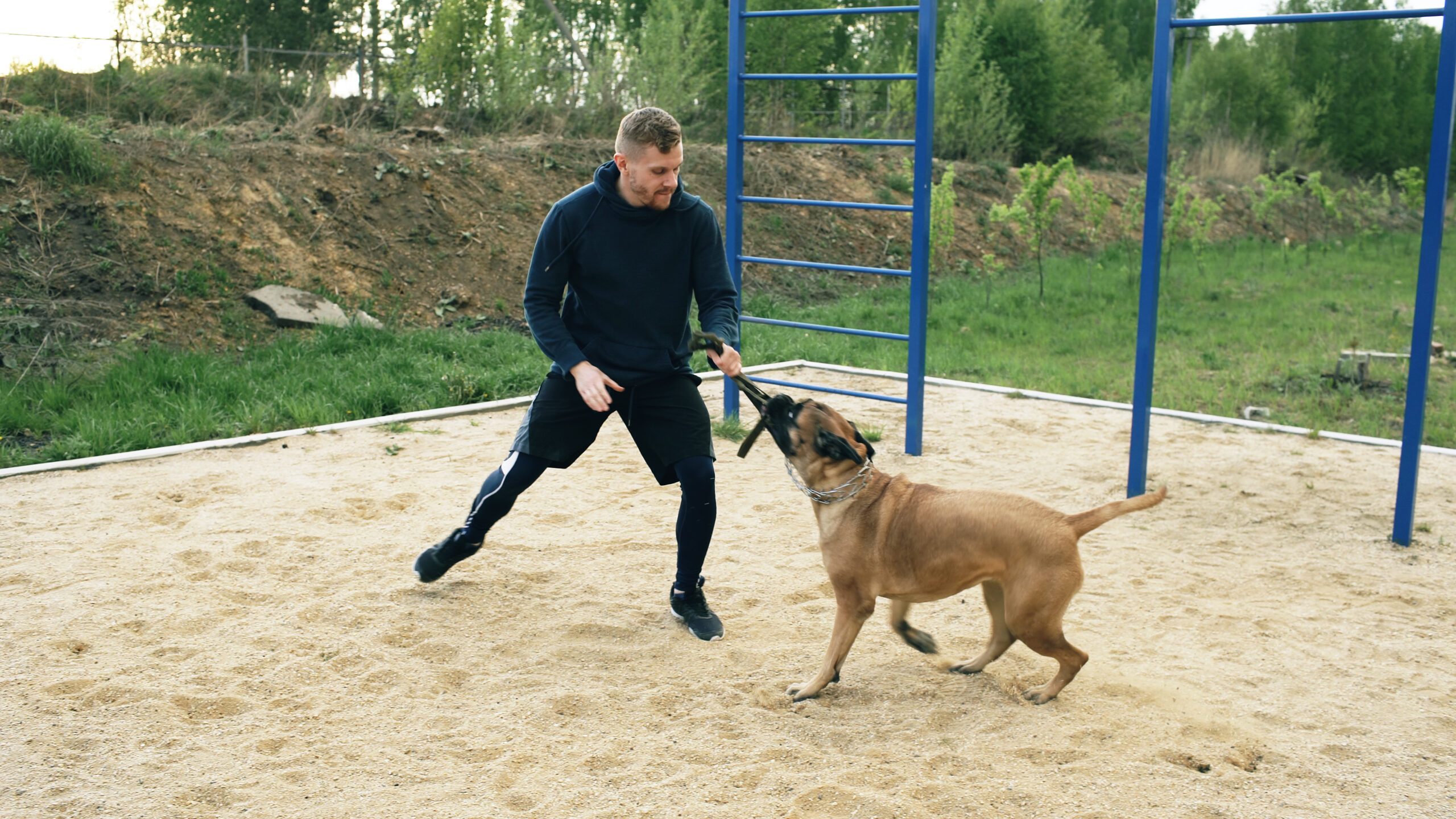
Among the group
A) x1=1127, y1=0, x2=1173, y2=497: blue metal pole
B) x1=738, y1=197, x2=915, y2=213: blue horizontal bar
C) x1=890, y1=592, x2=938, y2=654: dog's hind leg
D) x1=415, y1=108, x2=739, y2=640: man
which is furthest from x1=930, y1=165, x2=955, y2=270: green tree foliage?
x1=890, y1=592, x2=938, y2=654: dog's hind leg

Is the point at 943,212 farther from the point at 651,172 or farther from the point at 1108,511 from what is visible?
the point at 1108,511

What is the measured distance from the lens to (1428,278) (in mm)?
5246

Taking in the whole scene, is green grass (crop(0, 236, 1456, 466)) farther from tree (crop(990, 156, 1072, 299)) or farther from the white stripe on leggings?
the white stripe on leggings

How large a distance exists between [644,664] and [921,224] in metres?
3.80

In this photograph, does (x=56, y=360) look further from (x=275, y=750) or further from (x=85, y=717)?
(x=275, y=750)

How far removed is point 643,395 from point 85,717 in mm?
2098

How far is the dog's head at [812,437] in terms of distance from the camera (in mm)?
3527

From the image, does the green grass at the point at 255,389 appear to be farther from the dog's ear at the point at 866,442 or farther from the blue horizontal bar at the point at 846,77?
the dog's ear at the point at 866,442

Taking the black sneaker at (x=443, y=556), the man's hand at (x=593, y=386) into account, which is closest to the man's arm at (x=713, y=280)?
the man's hand at (x=593, y=386)

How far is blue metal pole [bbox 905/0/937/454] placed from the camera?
666 centimetres

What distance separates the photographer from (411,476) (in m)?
6.29

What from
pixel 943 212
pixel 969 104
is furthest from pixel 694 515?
pixel 969 104

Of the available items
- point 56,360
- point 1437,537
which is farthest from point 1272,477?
point 56,360

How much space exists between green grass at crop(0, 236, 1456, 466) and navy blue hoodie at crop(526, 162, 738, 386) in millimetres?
3322
